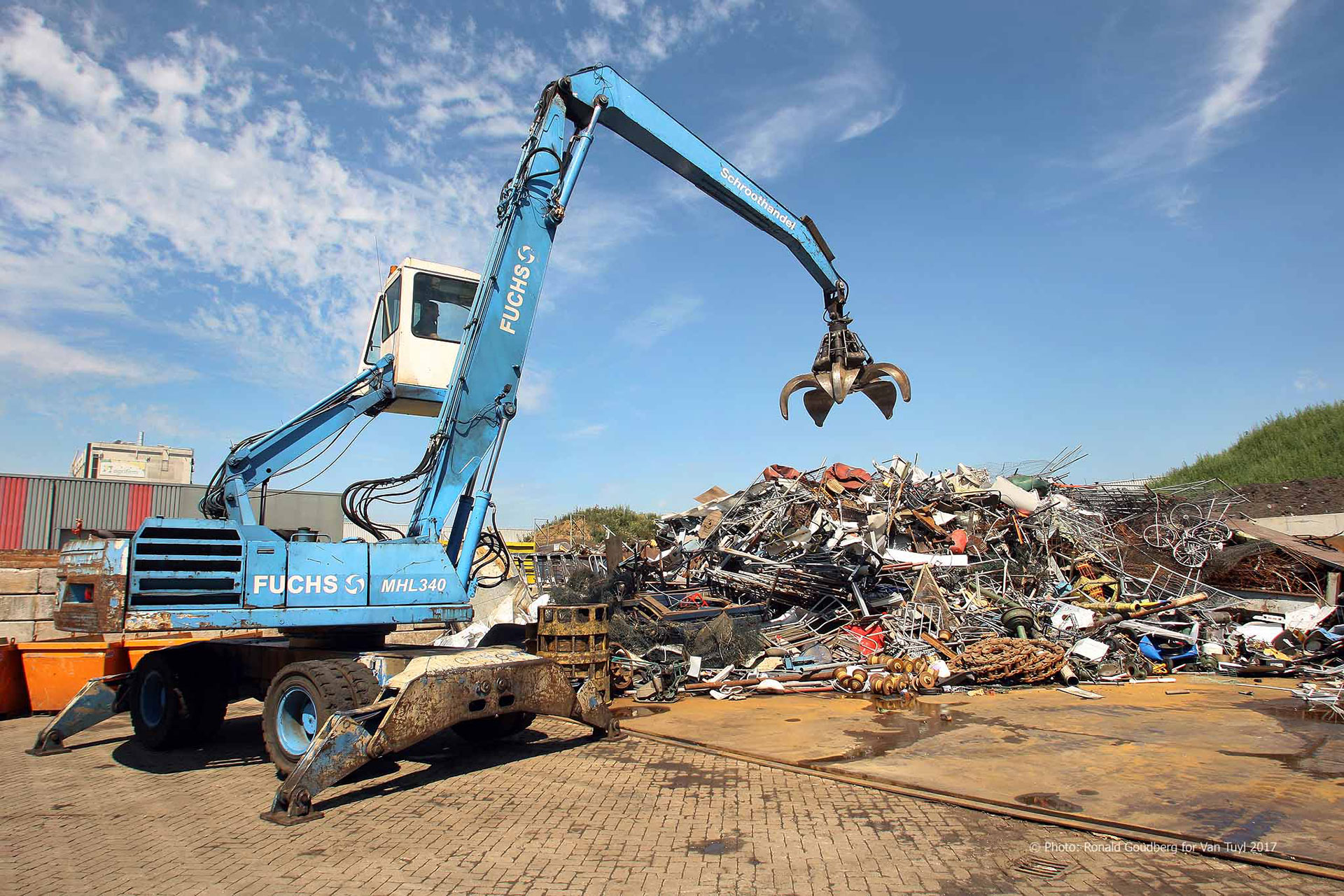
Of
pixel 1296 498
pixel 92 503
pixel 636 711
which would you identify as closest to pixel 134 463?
pixel 92 503

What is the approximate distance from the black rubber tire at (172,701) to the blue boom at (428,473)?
3.85 ft

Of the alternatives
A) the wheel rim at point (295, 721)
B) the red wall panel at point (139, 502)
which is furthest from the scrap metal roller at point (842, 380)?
the red wall panel at point (139, 502)

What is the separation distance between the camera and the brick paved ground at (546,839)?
4.25 m

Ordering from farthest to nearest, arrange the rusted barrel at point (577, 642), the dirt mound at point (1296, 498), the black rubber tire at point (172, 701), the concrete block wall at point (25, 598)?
the dirt mound at point (1296, 498) < the concrete block wall at point (25, 598) < the rusted barrel at point (577, 642) < the black rubber tire at point (172, 701)

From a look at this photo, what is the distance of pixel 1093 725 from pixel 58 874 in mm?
8645

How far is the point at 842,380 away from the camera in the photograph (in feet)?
30.9

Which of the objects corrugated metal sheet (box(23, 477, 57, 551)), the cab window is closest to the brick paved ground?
the cab window

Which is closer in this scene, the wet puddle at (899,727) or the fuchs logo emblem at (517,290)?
the wet puddle at (899,727)

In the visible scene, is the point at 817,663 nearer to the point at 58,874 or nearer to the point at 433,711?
the point at 433,711

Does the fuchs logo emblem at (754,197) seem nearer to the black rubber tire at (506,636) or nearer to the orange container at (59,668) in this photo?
the black rubber tire at (506,636)

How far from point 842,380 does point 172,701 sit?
7916 mm

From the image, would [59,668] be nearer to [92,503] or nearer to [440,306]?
[440,306]

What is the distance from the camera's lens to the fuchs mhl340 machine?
6133 mm

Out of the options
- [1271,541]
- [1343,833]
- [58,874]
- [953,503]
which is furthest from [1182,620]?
[58,874]
